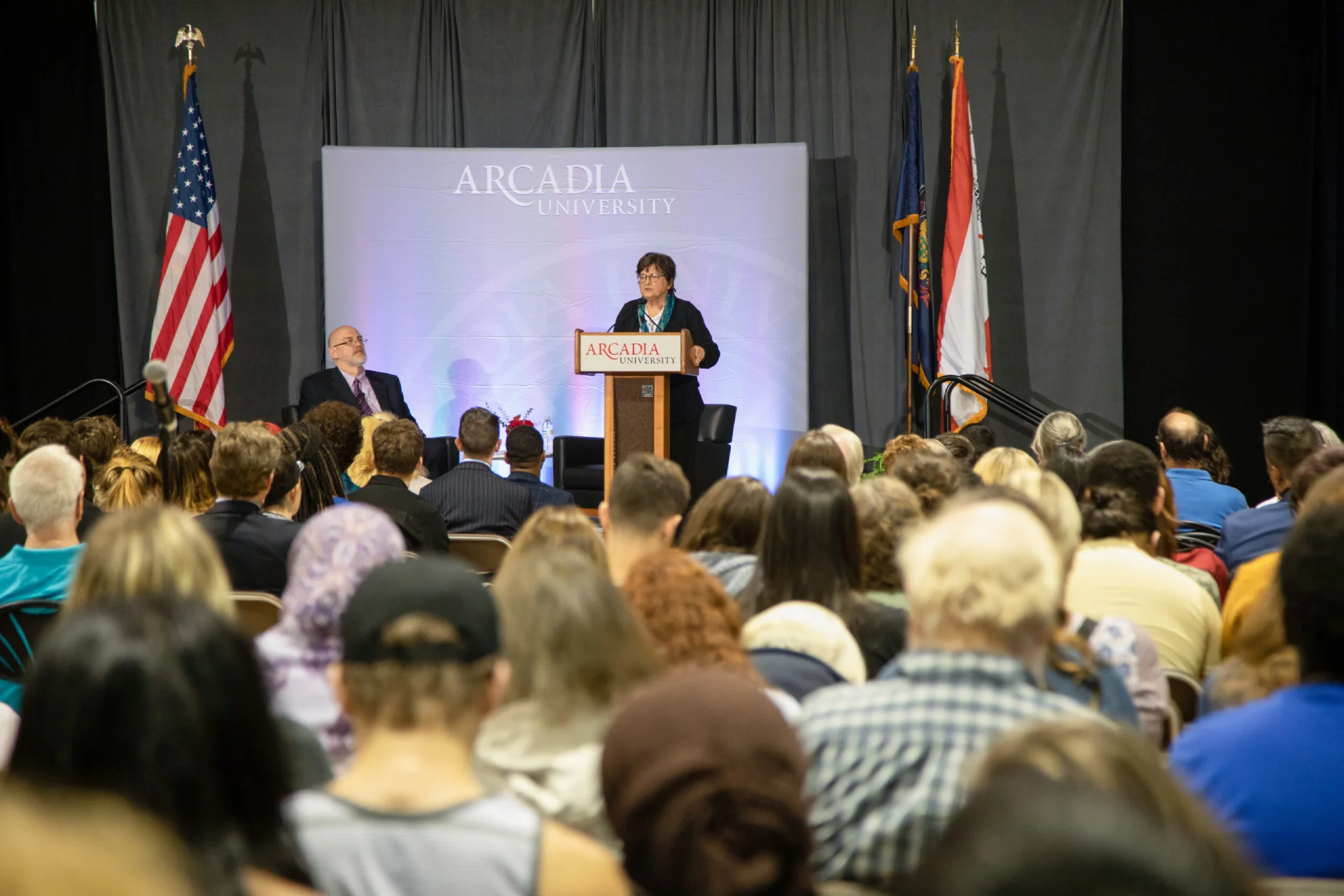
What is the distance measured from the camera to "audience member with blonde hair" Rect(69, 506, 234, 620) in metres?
2.01

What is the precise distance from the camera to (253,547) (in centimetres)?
365

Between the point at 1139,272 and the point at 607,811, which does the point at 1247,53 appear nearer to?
the point at 1139,272

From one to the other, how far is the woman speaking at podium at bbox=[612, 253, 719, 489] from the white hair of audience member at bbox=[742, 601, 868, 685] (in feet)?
15.2

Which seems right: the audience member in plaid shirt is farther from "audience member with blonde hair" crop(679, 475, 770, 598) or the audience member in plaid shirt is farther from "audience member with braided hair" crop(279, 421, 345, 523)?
"audience member with braided hair" crop(279, 421, 345, 523)

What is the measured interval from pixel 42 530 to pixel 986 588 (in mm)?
2488

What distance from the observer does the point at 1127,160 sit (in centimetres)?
881

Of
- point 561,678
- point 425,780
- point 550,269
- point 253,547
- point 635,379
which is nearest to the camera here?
point 425,780

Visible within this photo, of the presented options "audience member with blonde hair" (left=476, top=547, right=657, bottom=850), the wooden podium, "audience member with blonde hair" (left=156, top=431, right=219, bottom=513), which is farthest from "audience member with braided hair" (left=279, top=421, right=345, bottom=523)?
"audience member with blonde hair" (left=476, top=547, right=657, bottom=850)

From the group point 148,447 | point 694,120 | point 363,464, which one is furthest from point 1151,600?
point 694,120

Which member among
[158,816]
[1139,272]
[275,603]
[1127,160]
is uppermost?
[1127,160]

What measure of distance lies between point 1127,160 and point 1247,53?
98cm

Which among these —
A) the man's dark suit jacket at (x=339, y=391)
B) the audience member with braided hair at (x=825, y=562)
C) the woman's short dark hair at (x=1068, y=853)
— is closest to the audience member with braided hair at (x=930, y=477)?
the audience member with braided hair at (x=825, y=562)

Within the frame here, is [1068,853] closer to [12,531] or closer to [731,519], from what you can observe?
[731,519]

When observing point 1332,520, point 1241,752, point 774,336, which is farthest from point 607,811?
point 774,336
